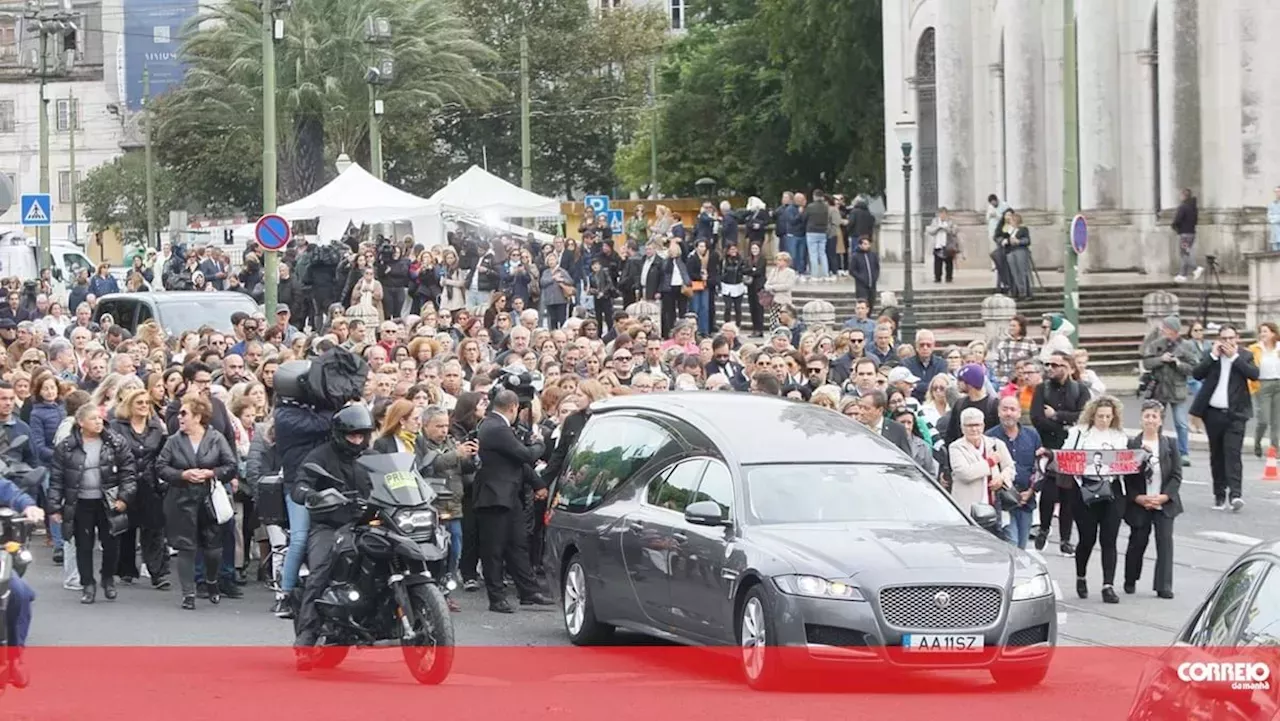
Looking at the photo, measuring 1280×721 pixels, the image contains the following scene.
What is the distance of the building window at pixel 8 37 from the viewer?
413 feet

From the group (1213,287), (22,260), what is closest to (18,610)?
(1213,287)

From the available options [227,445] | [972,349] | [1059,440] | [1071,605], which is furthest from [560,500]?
[972,349]

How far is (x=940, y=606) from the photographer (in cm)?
1235

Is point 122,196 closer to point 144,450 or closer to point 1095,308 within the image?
point 1095,308

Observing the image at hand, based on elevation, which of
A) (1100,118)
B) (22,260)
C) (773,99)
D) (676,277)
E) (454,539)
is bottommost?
(454,539)

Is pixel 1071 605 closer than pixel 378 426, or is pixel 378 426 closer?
pixel 378 426

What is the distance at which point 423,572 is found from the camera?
12.4 metres

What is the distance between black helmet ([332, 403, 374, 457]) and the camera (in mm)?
13125

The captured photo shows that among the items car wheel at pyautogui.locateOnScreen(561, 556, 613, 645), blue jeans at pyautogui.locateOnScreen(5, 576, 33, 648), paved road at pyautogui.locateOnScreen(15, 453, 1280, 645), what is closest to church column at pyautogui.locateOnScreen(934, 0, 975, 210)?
paved road at pyautogui.locateOnScreen(15, 453, 1280, 645)

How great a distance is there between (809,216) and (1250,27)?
8847mm

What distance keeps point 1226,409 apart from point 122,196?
279ft

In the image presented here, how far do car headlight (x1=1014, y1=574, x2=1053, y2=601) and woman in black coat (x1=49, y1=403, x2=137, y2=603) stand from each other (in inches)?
285

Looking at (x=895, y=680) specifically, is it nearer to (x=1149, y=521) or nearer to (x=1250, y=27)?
(x=1149, y=521)

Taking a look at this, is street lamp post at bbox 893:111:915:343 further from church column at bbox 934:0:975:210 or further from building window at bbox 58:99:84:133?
building window at bbox 58:99:84:133
